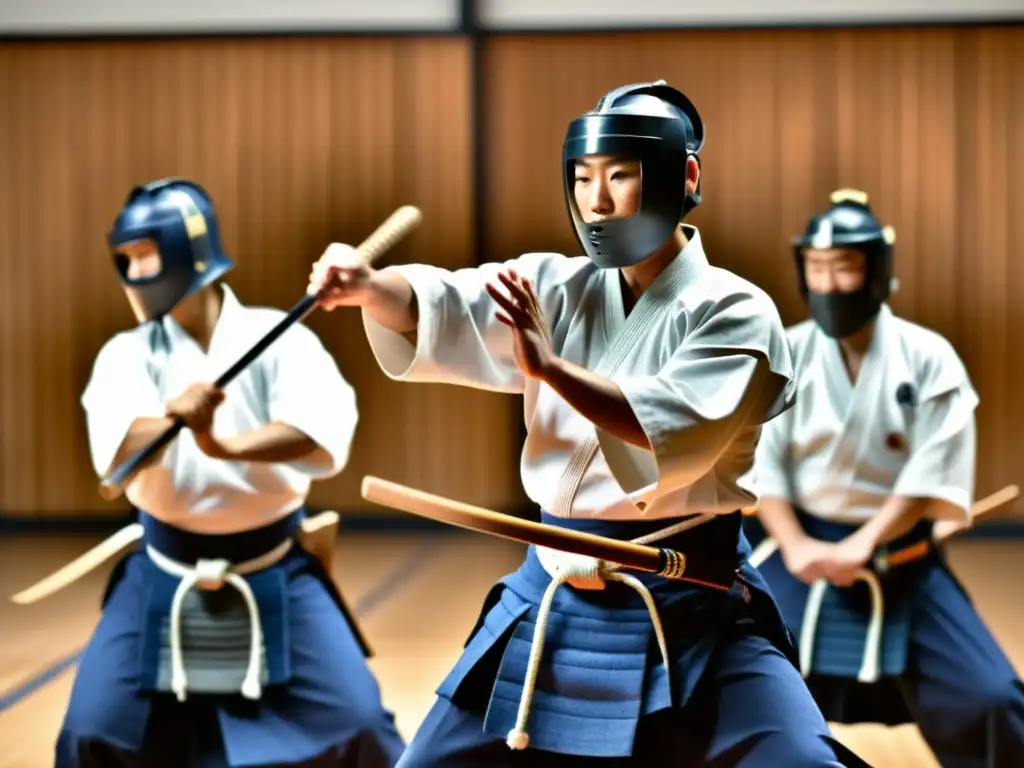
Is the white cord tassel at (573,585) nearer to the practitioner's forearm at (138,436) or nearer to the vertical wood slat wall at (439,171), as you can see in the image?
the practitioner's forearm at (138,436)

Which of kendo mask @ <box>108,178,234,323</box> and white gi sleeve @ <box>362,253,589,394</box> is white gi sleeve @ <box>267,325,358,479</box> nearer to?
kendo mask @ <box>108,178,234,323</box>

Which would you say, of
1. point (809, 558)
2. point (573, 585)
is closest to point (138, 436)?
point (573, 585)

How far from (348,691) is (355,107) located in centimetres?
491

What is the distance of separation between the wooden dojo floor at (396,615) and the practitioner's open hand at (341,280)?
7.32ft

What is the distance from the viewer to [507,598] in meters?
2.21

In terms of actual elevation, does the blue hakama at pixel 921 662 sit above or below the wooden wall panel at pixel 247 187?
below

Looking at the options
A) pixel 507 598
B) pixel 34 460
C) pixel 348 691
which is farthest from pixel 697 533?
pixel 34 460

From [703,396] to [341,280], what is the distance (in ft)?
1.96

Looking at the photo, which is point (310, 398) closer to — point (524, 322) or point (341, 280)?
point (341, 280)

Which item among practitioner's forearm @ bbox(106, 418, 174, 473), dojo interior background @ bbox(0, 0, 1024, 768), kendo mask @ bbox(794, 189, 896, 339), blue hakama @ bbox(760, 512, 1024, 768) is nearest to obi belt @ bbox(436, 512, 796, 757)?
practitioner's forearm @ bbox(106, 418, 174, 473)

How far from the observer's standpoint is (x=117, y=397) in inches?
124

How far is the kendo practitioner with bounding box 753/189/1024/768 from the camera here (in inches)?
130

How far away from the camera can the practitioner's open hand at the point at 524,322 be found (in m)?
1.82

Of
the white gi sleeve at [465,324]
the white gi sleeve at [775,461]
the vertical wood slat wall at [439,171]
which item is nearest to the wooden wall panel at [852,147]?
the vertical wood slat wall at [439,171]
